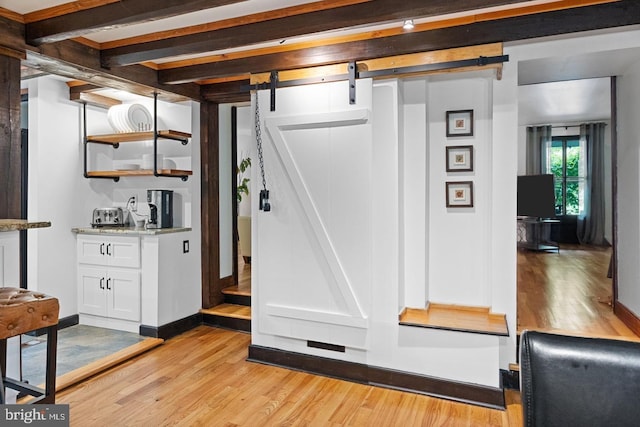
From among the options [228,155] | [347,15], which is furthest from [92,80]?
[347,15]

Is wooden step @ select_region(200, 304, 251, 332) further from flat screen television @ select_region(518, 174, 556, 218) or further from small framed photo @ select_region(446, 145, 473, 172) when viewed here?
flat screen television @ select_region(518, 174, 556, 218)

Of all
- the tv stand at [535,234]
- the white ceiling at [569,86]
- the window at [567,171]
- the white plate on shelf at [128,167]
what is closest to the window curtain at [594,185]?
the window at [567,171]

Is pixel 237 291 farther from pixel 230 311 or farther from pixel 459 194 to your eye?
pixel 459 194

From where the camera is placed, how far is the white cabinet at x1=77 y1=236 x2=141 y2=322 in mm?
4070

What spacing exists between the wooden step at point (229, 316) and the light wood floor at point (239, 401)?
730 mm

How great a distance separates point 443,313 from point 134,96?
12.0 feet

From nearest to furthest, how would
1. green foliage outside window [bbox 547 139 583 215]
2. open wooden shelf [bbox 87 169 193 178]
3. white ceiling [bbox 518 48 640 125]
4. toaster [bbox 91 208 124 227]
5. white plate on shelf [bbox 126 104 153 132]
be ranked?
white ceiling [bbox 518 48 640 125] < open wooden shelf [bbox 87 169 193 178] < white plate on shelf [bbox 126 104 153 132] < toaster [bbox 91 208 124 227] < green foliage outside window [bbox 547 139 583 215]

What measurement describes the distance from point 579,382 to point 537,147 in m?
9.50

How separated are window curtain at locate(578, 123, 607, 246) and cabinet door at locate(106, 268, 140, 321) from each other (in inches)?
360

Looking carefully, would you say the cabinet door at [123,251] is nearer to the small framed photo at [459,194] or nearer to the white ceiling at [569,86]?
the small framed photo at [459,194]

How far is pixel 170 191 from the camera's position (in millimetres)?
4340

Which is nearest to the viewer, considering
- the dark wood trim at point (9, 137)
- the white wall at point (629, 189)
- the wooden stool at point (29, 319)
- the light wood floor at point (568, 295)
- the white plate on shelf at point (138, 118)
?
the wooden stool at point (29, 319)

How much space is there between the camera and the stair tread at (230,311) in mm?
4371

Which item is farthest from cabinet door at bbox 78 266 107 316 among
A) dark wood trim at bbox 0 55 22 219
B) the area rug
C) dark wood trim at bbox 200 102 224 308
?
dark wood trim at bbox 0 55 22 219
